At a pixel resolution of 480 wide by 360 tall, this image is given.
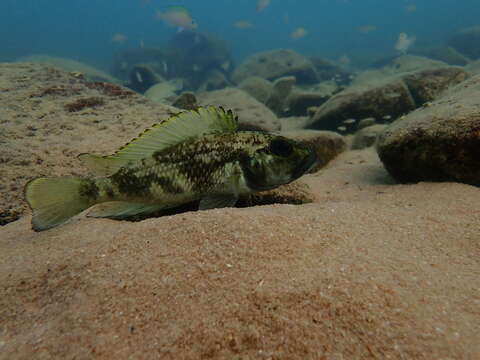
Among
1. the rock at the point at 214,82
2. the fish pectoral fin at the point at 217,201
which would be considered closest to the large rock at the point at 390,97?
the fish pectoral fin at the point at 217,201

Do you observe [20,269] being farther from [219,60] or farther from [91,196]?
→ [219,60]

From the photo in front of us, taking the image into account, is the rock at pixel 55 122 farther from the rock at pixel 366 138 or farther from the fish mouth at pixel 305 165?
the rock at pixel 366 138

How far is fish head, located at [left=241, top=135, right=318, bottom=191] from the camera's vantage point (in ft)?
8.50

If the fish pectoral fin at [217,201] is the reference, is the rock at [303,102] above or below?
above

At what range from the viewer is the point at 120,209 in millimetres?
2598

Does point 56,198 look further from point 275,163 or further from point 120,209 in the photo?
point 275,163

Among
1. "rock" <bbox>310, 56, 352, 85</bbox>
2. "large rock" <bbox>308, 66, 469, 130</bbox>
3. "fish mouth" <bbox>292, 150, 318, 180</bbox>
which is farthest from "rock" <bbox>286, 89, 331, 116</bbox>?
"rock" <bbox>310, 56, 352, 85</bbox>

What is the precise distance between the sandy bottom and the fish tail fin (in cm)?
14

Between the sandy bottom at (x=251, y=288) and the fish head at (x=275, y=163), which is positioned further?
the fish head at (x=275, y=163)

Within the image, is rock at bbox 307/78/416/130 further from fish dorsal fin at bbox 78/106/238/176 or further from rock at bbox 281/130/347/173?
fish dorsal fin at bbox 78/106/238/176

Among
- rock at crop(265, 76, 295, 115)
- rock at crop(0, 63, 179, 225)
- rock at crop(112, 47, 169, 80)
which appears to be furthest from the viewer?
rock at crop(112, 47, 169, 80)

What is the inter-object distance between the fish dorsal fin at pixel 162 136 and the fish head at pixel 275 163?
49cm

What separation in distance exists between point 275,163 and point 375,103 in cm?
736

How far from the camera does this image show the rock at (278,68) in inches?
998
